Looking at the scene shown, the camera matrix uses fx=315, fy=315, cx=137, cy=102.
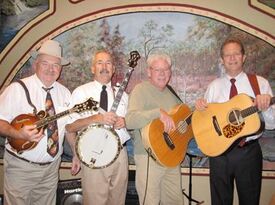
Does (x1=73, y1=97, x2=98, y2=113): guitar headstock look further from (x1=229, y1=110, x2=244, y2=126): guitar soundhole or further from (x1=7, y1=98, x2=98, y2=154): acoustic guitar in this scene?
(x1=229, y1=110, x2=244, y2=126): guitar soundhole

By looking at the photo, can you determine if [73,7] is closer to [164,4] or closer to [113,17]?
[113,17]

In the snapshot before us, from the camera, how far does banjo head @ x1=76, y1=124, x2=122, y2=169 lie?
2.74 meters

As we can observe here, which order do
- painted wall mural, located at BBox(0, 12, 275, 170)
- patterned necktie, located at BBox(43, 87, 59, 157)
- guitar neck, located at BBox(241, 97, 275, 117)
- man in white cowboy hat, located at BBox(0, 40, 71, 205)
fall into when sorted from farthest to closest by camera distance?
painted wall mural, located at BBox(0, 12, 275, 170), patterned necktie, located at BBox(43, 87, 59, 157), man in white cowboy hat, located at BBox(0, 40, 71, 205), guitar neck, located at BBox(241, 97, 275, 117)

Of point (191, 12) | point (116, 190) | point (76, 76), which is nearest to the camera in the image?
point (116, 190)

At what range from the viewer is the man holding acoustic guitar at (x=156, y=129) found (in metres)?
2.67

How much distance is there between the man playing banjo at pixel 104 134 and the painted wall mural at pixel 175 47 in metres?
0.82

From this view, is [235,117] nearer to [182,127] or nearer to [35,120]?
[182,127]

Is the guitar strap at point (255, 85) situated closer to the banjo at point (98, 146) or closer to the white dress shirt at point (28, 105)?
the banjo at point (98, 146)

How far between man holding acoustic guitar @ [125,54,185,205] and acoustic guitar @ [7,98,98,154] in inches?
15.2

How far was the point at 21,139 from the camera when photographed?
106 inches

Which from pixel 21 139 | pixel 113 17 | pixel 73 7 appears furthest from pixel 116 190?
pixel 73 7

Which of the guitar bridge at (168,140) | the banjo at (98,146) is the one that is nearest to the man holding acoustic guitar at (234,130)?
the guitar bridge at (168,140)

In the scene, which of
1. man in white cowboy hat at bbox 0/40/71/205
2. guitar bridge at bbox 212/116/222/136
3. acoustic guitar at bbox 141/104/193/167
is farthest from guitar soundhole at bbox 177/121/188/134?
man in white cowboy hat at bbox 0/40/71/205

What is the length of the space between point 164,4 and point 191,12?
0.33m
